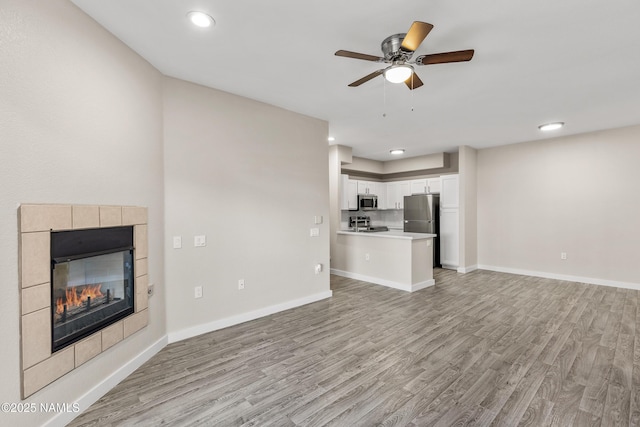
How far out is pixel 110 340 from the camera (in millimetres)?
2146

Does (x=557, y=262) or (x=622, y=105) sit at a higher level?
(x=622, y=105)

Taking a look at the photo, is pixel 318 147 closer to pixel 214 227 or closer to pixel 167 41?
pixel 214 227

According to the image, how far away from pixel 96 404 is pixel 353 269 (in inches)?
170

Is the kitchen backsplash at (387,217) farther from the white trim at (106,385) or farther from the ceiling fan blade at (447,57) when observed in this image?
the white trim at (106,385)

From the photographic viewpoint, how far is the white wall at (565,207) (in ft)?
15.7

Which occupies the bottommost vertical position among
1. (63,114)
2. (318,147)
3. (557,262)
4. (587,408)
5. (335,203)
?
(587,408)

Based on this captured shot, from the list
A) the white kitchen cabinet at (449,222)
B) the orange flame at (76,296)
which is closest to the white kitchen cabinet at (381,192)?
the white kitchen cabinet at (449,222)

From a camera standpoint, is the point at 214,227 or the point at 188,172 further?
the point at 214,227

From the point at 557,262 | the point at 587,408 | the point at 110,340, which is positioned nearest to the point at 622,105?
the point at 557,262

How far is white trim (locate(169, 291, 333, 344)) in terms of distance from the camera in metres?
3.00

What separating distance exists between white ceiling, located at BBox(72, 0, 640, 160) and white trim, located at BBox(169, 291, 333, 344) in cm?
272

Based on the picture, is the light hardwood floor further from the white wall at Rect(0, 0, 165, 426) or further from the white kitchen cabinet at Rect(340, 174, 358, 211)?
the white kitchen cabinet at Rect(340, 174, 358, 211)

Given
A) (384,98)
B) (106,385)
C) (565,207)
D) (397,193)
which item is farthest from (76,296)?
(565,207)

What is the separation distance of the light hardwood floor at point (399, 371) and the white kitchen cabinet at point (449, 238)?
7.93 feet
